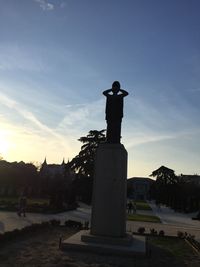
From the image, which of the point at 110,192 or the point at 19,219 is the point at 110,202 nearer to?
the point at 110,192

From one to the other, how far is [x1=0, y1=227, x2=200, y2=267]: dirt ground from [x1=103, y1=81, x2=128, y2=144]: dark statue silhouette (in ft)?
14.4

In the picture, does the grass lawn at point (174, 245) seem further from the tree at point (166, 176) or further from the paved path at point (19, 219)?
the tree at point (166, 176)

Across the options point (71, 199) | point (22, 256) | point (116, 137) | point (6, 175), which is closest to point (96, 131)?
point (71, 199)

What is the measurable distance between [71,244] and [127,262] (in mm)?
2230

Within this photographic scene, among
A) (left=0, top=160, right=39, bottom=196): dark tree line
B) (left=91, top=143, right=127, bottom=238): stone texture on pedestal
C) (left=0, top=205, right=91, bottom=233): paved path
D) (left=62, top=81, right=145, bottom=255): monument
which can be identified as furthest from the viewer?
(left=0, top=160, right=39, bottom=196): dark tree line

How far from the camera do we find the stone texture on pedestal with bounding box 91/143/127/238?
13.3 metres

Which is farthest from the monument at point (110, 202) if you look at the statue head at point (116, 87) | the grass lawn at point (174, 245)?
the statue head at point (116, 87)

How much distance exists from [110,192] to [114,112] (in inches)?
124

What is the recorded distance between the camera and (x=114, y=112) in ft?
47.4

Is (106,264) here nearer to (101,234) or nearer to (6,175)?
(101,234)

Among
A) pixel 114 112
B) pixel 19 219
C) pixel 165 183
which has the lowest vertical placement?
pixel 19 219

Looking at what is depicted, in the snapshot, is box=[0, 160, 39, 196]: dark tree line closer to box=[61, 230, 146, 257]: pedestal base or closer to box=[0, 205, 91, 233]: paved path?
box=[0, 205, 91, 233]: paved path

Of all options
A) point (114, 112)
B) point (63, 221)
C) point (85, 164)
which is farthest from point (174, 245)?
point (85, 164)

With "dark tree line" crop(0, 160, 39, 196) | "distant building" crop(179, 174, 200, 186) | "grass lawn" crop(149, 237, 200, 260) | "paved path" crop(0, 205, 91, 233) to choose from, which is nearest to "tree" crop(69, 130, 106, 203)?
"dark tree line" crop(0, 160, 39, 196)
